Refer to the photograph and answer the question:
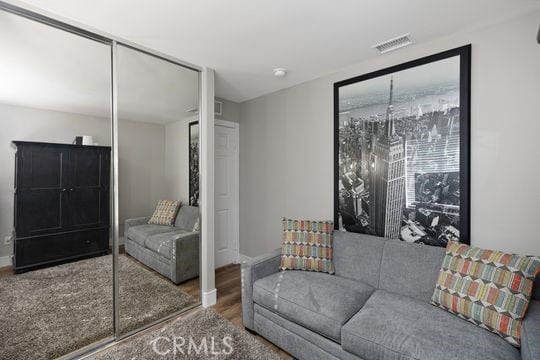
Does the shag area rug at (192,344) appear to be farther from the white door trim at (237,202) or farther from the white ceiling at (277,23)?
the white ceiling at (277,23)

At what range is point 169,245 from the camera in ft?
8.47

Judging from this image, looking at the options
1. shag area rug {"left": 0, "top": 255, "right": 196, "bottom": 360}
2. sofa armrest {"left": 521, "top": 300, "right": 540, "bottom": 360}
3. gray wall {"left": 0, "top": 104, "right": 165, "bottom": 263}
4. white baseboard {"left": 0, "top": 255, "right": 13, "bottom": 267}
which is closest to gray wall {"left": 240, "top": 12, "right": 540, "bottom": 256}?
sofa armrest {"left": 521, "top": 300, "right": 540, "bottom": 360}

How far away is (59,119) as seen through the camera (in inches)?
72.7

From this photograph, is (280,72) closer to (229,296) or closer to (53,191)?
(53,191)

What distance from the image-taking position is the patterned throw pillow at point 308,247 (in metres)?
2.45

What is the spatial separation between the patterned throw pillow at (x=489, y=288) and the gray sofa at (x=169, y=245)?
2.22 meters

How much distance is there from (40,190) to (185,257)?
139 cm

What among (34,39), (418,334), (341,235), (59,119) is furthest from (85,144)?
(418,334)

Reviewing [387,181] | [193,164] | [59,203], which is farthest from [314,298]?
[59,203]

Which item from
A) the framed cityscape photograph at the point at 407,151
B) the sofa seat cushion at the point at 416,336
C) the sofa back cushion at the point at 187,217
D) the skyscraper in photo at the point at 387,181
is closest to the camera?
the sofa seat cushion at the point at 416,336

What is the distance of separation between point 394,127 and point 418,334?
1694mm

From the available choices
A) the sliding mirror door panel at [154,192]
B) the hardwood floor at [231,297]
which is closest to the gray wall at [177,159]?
the sliding mirror door panel at [154,192]

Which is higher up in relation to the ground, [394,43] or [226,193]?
[394,43]

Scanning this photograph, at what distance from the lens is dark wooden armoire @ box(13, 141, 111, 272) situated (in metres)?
1.72
